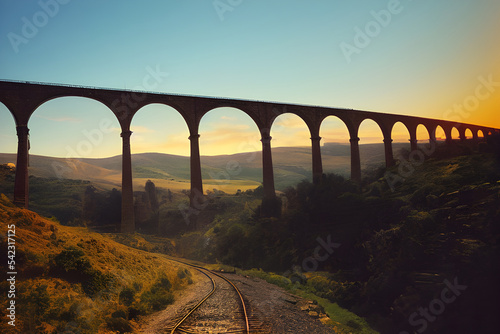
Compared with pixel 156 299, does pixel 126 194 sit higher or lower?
higher

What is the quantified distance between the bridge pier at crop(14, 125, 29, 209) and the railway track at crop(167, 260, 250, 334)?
52.2 ft

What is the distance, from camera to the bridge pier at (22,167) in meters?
19.4

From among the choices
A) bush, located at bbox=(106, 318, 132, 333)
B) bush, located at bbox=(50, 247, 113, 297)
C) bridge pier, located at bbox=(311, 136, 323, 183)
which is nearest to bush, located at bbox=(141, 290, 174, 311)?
bush, located at bbox=(50, 247, 113, 297)

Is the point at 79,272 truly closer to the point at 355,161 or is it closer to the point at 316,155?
the point at 316,155

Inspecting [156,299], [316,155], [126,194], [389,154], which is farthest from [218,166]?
[156,299]

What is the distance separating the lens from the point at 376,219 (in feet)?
61.6

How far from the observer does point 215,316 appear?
8.95 metres

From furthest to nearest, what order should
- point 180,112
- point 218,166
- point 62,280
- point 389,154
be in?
1. point 218,166
2. point 389,154
3. point 180,112
4. point 62,280

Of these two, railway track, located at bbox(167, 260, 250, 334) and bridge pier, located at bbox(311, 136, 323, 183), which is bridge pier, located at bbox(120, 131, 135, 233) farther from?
bridge pier, located at bbox(311, 136, 323, 183)

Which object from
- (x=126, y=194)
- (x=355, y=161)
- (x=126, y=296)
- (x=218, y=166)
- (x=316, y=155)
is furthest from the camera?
(x=218, y=166)

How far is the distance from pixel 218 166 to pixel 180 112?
74.4 metres

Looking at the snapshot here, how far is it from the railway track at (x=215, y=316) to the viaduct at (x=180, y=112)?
14.6m

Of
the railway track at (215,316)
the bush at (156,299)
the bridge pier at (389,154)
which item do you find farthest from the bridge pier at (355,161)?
the bush at (156,299)

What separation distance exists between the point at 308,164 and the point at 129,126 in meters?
80.9
